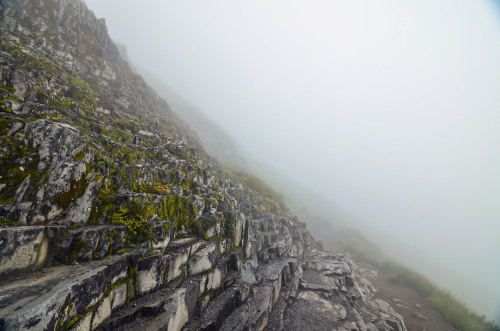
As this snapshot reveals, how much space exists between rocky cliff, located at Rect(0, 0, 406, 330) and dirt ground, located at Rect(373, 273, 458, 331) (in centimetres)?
204

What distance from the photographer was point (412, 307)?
66.9ft

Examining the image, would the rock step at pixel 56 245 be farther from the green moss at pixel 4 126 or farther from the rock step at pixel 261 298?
the rock step at pixel 261 298

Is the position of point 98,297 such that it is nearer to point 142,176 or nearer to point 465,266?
point 142,176

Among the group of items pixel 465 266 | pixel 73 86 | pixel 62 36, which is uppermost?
pixel 62 36

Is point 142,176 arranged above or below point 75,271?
above

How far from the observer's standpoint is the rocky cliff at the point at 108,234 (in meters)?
6.70

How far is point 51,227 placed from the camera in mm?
7227

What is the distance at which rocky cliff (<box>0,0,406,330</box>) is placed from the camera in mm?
6699

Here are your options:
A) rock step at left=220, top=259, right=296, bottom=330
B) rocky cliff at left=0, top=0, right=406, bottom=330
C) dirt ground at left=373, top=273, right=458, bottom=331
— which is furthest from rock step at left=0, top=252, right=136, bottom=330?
dirt ground at left=373, top=273, right=458, bottom=331

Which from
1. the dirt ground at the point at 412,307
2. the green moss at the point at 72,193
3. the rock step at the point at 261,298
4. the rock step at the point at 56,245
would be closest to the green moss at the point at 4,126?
the green moss at the point at 72,193

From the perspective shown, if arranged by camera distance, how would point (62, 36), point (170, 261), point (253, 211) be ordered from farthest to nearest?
point (253, 211) → point (62, 36) → point (170, 261)

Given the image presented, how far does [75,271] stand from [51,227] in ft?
6.14

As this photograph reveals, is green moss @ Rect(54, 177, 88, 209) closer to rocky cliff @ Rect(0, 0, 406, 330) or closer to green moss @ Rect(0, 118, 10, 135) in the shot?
rocky cliff @ Rect(0, 0, 406, 330)

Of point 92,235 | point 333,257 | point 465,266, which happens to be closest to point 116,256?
point 92,235
